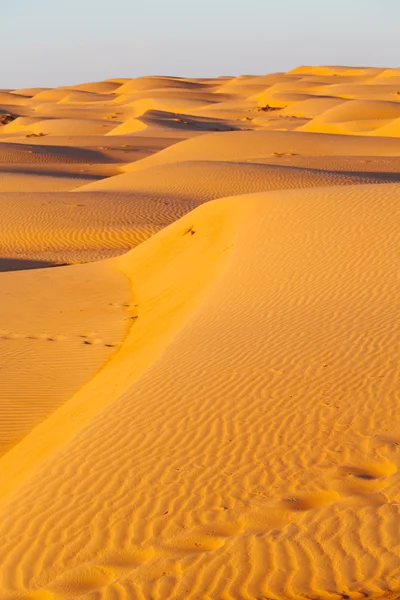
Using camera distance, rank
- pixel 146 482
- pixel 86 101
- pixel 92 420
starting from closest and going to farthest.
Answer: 1. pixel 146 482
2. pixel 92 420
3. pixel 86 101

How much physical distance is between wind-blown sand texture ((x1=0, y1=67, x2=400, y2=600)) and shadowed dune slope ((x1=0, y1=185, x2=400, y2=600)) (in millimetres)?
18

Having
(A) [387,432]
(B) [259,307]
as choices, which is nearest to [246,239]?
(B) [259,307]

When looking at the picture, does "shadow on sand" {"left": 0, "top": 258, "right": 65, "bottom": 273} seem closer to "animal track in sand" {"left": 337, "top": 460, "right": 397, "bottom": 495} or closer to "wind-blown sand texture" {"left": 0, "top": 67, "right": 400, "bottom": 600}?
"wind-blown sand texture" {"left": 0, "top": 67, "right": 400, "bottom": 600}

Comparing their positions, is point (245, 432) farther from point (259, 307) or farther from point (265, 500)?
point (259, 307)

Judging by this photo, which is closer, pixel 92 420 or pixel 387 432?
pixel 387 432

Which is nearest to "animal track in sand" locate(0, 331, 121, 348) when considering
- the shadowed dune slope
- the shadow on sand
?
the shadowed dune slope

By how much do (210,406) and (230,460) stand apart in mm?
1191

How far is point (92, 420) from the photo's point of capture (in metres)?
7.96

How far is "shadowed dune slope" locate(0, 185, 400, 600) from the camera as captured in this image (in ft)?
16.4

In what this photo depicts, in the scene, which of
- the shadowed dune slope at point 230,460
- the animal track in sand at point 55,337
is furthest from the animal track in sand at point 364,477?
the animal track in sand at point 55,337

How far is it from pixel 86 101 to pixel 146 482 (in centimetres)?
8337

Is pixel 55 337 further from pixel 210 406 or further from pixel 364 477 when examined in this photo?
pixel 364 477

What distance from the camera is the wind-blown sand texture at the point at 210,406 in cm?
509

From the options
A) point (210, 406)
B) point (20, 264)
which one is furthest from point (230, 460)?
point (20, 264)
